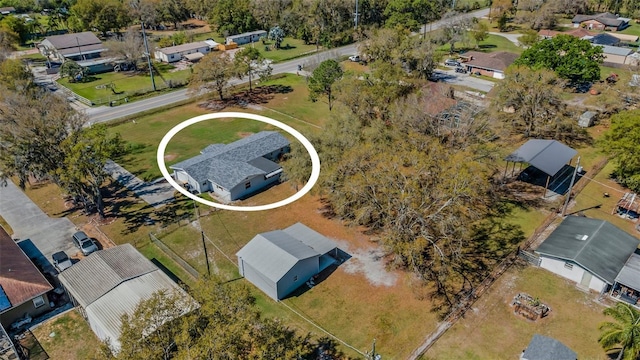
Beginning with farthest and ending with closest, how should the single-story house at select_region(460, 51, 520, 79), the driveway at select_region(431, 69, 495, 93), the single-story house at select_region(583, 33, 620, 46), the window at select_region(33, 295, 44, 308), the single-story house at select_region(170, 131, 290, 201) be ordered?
the single-story house at select_region(583, 33, 620, 46) < the single-story house at select_region(460, 51, 520, 79) < the driveway at select_region(431, 69, 495, 93) < the single-story house at select_region(170, 131, 290, 201) < the window at select_region(33, 295, 44, 308)

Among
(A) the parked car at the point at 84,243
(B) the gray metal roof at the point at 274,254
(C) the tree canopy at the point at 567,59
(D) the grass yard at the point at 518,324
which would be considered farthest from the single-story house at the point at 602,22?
(A) the parked car at the point at 84,243

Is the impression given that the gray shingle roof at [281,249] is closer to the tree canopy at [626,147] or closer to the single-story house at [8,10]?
the tree canopy at [626,147]

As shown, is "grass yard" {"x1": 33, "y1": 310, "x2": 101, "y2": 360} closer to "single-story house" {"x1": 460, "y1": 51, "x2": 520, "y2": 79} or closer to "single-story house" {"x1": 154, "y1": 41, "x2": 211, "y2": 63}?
"single-story house" {"x1": 154, "y1": 41, "x2": 211, "y2": 63}

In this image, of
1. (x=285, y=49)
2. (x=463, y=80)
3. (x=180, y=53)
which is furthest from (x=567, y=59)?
(x=180, y=53)

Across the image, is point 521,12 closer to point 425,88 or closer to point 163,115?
point 425,88

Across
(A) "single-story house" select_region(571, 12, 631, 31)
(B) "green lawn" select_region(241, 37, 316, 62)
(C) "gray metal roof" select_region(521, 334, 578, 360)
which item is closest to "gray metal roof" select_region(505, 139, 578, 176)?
(C) "gray metal roof" select_region(521, 334, 578, 360)

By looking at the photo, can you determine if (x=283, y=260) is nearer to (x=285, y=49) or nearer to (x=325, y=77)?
(x=325, y=77)
